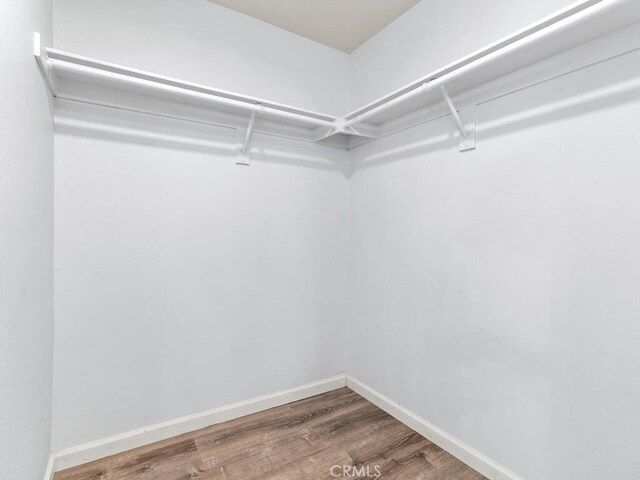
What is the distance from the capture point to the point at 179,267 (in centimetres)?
184

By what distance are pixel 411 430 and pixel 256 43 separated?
2541mm

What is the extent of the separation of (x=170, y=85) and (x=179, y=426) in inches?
72.2

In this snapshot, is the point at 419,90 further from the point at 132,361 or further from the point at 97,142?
the point at 132,361

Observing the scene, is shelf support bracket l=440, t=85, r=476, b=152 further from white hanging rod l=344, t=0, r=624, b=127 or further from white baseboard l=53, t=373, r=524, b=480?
white baseboard l=53, t=373, r=524, b=480

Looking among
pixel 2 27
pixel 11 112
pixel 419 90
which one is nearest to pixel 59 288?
pixel 11 112

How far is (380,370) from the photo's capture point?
220 cm

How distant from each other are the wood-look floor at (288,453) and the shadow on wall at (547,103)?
1606 millimetres

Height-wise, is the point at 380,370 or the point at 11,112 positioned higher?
the point at 11,112

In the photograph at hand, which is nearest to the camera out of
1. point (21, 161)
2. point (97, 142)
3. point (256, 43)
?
point (21, 161)

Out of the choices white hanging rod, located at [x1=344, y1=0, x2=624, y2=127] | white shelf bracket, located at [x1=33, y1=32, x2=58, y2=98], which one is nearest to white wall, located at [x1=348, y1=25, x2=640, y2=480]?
white hanging rod, located at [x1=344, y1=0, x2=624, y2=127]

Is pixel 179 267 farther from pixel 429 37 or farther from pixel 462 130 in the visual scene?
pixel 429 37

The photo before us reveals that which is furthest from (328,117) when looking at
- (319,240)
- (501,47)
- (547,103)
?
(547,103)

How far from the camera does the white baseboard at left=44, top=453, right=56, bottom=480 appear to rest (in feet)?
4.75

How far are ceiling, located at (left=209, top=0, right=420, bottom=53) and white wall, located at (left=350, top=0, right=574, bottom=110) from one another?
85 mm
